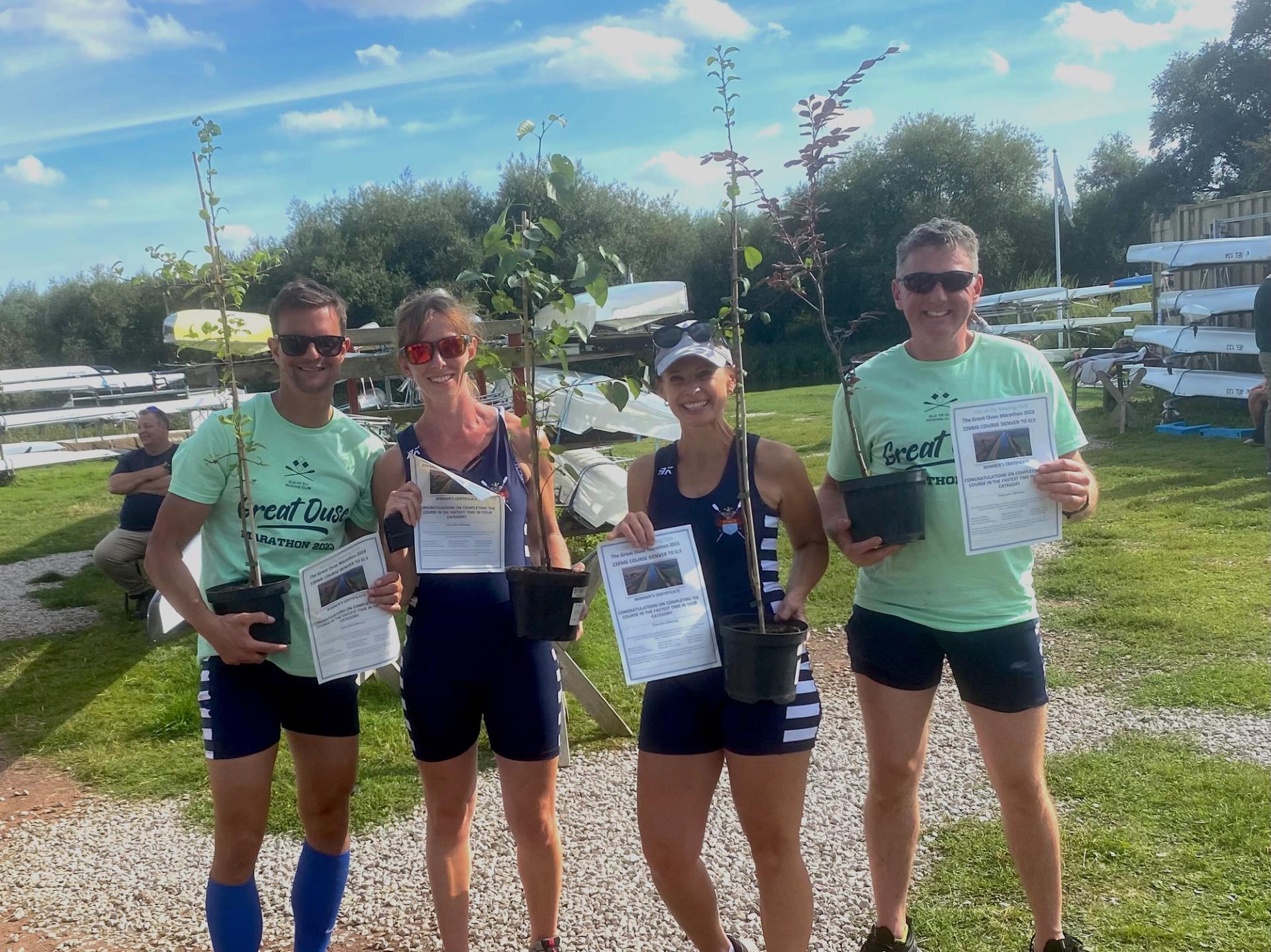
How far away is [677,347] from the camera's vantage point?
A: 110 inches

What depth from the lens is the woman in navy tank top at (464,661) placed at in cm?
289

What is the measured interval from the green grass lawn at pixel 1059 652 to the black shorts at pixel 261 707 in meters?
1.98

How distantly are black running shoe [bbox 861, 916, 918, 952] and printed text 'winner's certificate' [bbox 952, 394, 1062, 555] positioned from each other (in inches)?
53.3

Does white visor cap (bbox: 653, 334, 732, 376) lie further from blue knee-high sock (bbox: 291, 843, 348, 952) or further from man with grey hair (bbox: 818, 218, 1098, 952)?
blue knee-high sock (bbox: 291, 843, 348, 952)

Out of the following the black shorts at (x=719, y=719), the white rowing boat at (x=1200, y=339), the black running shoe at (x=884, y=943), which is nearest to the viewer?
the black shorts at (x=719, y=719)

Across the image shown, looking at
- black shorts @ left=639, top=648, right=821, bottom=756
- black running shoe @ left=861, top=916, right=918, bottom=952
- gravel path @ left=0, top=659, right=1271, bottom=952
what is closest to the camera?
black shorts @ left=639, top=648, right=821, bottom=756

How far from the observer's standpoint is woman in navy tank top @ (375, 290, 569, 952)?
289 centimetres

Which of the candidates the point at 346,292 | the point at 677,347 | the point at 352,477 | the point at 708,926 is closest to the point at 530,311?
the point at 677,347

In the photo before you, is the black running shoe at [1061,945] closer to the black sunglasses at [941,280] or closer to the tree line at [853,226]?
the black sunglasses at [941,280]

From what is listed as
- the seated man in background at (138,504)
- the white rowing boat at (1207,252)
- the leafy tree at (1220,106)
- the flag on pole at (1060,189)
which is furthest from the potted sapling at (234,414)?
the leafy tree at (1220,106)

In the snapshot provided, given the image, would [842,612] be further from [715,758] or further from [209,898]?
[209,898]

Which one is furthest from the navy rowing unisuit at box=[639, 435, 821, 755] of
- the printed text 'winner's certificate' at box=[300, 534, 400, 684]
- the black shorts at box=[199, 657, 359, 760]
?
the black shorts at box=[199, 657, 359, 760]

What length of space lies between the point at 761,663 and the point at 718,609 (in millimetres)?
288

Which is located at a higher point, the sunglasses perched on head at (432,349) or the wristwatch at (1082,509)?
the sunglasses perched on head at (432,349)
